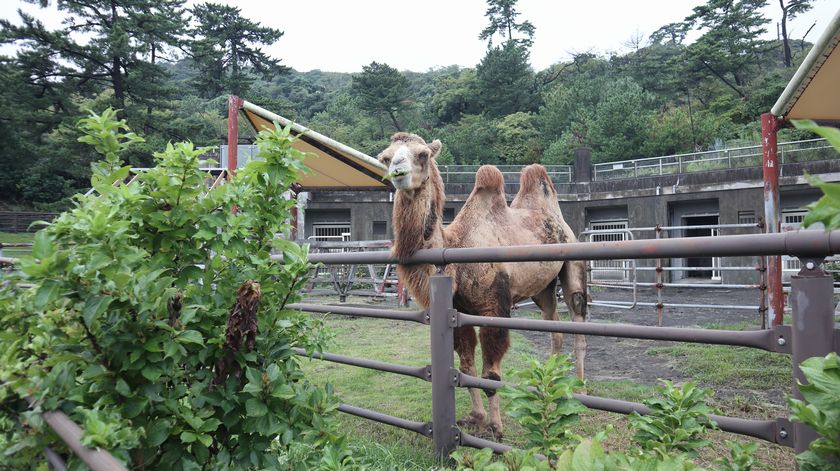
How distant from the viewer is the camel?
335 centimetres

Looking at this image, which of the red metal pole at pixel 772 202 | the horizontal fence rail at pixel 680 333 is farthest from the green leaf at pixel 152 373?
the red metal pole at pixel 772 202

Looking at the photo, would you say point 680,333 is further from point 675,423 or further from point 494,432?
point 494,432

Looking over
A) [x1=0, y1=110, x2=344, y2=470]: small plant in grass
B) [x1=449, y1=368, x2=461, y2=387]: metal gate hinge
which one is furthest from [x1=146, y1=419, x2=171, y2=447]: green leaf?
[x1=449, y1=368, x2=461, y2=387]: metal gate hinge

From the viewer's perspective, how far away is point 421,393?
15.4 ft

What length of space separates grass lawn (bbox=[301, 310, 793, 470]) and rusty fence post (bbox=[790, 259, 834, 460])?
0.51m

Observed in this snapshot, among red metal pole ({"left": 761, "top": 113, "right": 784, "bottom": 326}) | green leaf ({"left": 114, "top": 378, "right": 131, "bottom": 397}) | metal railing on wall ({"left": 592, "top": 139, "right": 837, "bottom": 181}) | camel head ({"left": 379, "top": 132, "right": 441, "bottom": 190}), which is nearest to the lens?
green leaf ({"left": 114, "top": 378, "right": 131, "bottom": 397})

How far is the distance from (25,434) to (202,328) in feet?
1.31

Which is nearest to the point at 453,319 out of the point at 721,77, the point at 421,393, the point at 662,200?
the point at 421,393

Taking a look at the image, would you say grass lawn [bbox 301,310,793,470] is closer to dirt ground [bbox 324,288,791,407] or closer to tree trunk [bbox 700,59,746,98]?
dirt ground [bbox 324,288,791,407]

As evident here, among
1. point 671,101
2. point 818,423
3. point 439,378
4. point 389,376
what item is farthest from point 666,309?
point 671,101

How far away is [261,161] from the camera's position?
157 centimetres

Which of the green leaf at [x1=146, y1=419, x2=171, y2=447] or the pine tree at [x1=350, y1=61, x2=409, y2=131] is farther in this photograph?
the pine tree at [x1=350, y1=61, x2=409, y2=131]

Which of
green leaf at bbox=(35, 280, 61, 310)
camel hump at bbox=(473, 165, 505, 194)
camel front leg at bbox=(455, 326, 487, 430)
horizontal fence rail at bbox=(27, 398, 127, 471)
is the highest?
camel hump at bbox=(473, 165, 505, 194)

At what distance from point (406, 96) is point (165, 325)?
48.2m
